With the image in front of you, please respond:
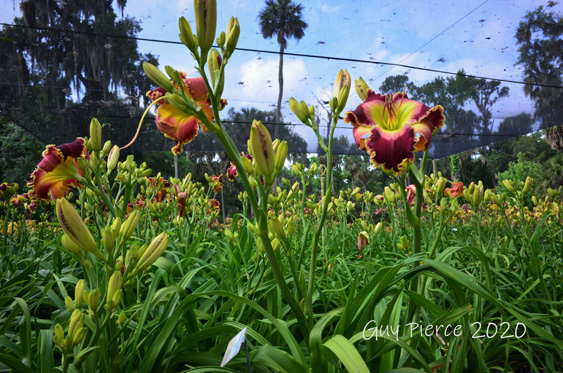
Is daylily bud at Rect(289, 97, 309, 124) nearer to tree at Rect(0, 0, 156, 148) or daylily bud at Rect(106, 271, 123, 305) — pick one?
daylily bud at Rect(106, 271, 123, 305)

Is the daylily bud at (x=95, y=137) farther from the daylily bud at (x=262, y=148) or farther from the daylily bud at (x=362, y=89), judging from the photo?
the daylily bud at (x=362, y=89)

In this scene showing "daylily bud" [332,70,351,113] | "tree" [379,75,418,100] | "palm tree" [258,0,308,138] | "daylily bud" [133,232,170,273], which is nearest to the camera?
"daylily bud" [133,232,170,273]

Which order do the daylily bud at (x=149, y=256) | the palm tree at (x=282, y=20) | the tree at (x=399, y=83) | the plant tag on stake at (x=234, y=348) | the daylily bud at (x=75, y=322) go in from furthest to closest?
the palm tree at (x=282, y=20) → the tree at (x=399, y=83) → the daylily bud at (x=149, y=256) → the daylily bud at (x=75, y=322) → the plant tag on stake at (x=234, y=348)

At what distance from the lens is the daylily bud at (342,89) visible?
0.83m

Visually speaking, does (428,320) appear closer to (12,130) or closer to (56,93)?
(56,93)

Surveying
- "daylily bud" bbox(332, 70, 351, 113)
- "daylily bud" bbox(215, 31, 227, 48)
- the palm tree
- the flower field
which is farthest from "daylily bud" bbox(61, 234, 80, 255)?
the palm tree

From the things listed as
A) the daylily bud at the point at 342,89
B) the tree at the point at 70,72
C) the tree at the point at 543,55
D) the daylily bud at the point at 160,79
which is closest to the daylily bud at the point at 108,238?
the daylily bud at the point at 160,79

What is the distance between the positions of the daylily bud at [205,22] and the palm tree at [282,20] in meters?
14.9

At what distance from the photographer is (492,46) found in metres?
6.17

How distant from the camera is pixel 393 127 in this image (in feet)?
3.29

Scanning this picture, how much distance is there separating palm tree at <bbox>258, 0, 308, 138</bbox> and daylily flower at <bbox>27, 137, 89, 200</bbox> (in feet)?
48.0

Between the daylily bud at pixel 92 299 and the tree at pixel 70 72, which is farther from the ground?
the tree at pixel 70 72

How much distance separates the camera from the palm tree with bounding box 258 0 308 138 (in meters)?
14.8

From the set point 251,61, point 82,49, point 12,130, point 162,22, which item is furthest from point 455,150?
point 12,130
